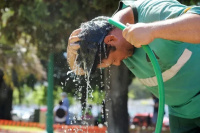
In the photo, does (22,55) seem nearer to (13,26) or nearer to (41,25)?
(13,26)

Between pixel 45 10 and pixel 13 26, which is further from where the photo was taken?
pixel 13 26

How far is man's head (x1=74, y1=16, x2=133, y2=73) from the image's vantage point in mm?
2227

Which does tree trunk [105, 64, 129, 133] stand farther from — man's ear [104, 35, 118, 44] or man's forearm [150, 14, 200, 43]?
man's forearm [150, 14, 200, 43]

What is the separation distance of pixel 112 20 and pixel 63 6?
6590 millimetres

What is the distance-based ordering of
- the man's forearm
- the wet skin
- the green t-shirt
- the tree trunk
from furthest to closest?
1. the tree trunk
2. the wet skin
3. the green t-shirt
4. the man's forearm

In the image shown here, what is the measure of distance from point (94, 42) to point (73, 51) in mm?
145

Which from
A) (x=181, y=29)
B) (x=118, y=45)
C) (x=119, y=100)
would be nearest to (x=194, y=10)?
(x=181, y=29)

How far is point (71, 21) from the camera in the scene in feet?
29.2

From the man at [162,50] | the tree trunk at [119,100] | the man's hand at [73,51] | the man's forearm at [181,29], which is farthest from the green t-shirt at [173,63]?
the tree trunk at [119,100]

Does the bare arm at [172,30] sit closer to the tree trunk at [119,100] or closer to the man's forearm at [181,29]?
the man's forearm at [181,29]

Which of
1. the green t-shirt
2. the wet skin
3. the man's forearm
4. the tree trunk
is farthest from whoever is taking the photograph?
the tree trunk

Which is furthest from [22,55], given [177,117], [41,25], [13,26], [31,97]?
[31,97]

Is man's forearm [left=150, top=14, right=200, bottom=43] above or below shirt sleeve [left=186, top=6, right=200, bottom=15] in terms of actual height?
below

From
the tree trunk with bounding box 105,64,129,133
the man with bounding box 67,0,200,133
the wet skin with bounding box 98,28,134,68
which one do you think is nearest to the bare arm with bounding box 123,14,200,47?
the man with bounding box 67,0,200,133
